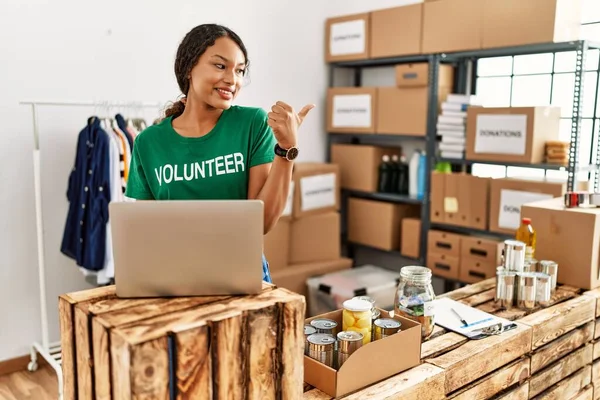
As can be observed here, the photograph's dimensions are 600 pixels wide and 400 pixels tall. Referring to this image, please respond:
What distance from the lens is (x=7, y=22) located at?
9.48 feet

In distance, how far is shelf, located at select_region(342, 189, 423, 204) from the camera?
383 cm

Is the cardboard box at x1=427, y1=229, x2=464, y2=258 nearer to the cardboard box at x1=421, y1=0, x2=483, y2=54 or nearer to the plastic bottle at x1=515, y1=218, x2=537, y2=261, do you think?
the cardboard box at x1=421, y1=0, x2=483, y2=54

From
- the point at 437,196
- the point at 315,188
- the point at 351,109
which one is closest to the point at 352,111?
the point at 351,109

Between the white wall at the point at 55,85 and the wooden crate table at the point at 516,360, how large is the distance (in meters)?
2.27

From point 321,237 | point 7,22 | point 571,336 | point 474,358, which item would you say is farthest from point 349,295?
point 7,22

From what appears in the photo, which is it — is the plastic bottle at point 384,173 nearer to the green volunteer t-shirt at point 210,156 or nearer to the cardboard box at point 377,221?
the cardboard box at point 377,221

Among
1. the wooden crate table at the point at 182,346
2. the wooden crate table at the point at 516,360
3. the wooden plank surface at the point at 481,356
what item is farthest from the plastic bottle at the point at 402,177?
the wooden crate table at the point at 182,346

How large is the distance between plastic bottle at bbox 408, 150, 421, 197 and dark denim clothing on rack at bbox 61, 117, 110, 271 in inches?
80.0

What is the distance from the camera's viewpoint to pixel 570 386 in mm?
1997

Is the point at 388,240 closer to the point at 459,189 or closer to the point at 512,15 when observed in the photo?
the point at 459,189

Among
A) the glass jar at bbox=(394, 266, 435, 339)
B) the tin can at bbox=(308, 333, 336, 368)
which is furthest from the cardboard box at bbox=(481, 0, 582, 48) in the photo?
Answer: the tin can at bbox=(308, 333, 336, 368)

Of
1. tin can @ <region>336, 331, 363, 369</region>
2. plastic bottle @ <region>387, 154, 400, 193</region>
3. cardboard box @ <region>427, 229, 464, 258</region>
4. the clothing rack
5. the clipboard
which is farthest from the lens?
plastic bottle @ <region>387, 154, 400, 193</region>

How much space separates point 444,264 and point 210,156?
2.50 metres

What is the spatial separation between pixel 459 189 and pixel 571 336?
1582mm
